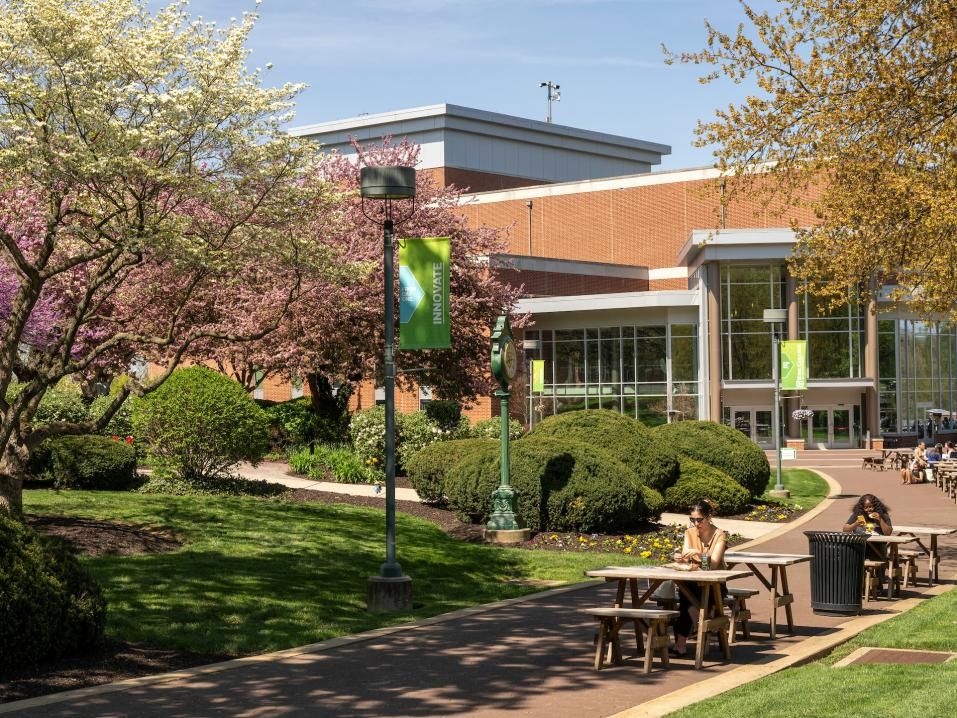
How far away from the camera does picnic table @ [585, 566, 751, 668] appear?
11.0 m

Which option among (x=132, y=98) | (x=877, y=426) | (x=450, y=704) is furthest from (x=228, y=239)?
(x=877, y=426)

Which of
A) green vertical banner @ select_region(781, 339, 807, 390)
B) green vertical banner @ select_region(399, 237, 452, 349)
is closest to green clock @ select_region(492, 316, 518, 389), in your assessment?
green vertical banner @ select_region(399, 237, 452, 349)

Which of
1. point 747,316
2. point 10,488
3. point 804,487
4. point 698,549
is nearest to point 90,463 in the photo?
point 10,488

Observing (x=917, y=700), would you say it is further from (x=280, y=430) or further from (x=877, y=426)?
(x=877, y=426)

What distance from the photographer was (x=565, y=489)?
21641 mm

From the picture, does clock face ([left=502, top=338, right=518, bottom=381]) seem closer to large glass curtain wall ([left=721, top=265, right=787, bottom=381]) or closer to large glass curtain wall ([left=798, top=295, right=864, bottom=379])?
large glass curtain wall ([left=721, top=265, right=787, bottom=381])

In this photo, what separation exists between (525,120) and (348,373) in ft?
178

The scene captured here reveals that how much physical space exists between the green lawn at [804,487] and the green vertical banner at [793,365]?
284 cm

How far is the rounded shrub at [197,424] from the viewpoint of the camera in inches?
912

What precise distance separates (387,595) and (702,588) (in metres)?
4.06

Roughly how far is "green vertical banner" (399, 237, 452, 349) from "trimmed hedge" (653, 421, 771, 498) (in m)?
12.6

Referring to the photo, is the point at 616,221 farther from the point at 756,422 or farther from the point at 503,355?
the point at 503,355

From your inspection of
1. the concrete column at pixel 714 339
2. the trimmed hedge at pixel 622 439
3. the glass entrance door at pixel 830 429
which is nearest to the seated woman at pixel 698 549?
the trimmed hedge at pixel 622 439

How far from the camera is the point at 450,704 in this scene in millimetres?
9422
